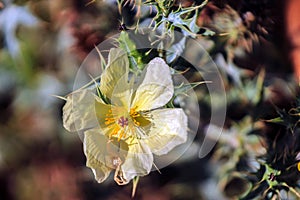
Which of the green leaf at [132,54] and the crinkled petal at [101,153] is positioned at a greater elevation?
the green leaf at [132,54]

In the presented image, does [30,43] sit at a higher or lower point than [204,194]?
higher

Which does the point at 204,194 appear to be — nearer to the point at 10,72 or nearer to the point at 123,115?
the point at 123,115

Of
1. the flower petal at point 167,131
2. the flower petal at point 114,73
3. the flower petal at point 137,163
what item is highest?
the flower petal at point 114,73

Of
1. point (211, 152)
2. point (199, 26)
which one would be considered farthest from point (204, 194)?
point (199, 26)
